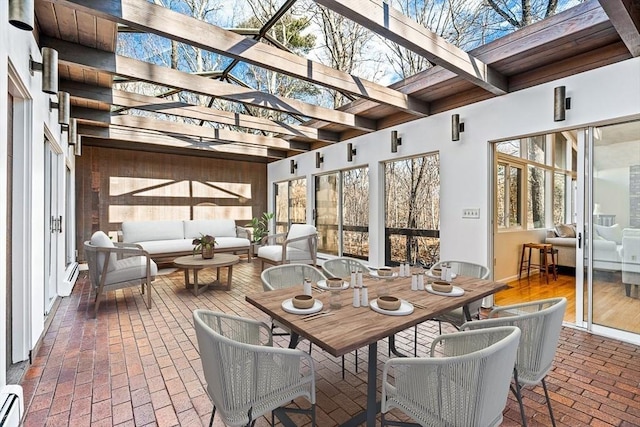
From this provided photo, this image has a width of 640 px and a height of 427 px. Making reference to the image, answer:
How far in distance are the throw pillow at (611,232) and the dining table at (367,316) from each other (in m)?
1.62

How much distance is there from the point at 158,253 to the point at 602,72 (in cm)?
669

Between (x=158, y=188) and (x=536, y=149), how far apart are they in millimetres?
7750

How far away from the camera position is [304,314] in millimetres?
1648

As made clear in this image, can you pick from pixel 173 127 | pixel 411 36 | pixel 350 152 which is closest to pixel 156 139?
pixel 173 127

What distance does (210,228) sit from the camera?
7109mm

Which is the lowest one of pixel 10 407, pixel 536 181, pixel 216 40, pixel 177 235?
pixel 10 407

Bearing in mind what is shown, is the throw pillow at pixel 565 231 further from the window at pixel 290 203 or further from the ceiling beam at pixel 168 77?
the window at pixel 290 203

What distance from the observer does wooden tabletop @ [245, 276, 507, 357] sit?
1361 mm

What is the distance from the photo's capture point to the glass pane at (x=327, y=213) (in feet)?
21.2

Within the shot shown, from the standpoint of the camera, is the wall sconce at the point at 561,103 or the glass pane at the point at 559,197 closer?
the wall sconce at the point at 561,103

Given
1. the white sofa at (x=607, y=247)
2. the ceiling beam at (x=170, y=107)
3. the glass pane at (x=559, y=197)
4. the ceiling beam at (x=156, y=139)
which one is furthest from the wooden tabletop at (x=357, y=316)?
the glass pane at (x=559, y=197)

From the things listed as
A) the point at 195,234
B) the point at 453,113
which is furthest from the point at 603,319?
the point at 195,234

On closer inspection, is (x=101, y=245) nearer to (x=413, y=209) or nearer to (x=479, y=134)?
(x=413, y=209)

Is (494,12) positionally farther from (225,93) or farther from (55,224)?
(55,224)
